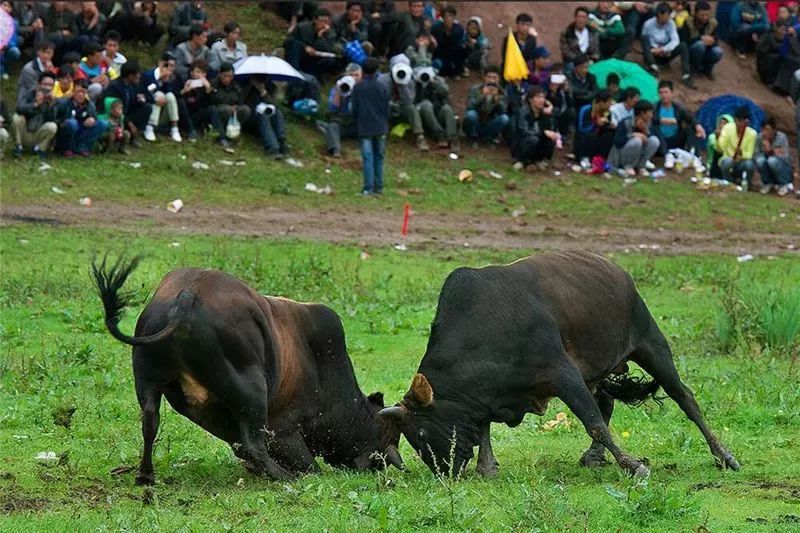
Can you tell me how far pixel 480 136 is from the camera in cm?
2608

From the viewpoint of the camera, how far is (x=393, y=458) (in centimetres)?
1070

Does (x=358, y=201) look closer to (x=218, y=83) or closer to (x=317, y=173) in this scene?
(x=317, y=173)

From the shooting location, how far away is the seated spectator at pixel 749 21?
102 ft

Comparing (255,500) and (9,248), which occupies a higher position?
(255,500)

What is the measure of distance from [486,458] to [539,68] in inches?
666

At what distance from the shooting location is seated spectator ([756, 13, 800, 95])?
30.1 meters

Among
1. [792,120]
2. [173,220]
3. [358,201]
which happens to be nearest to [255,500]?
[173,220]

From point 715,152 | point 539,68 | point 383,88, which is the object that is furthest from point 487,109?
point 715,152

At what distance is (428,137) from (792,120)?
833 cm

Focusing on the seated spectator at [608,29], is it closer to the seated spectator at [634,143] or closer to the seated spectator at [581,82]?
the seated spectator at [581,82]

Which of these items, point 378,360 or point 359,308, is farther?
point 359,308

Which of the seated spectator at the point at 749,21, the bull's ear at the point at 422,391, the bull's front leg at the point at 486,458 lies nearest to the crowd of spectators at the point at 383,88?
the seated spectator at the point at 749,21

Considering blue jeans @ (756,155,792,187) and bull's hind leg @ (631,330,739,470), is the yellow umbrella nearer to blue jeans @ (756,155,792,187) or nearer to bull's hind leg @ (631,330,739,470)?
blue jeans @ (756,155,792,187)

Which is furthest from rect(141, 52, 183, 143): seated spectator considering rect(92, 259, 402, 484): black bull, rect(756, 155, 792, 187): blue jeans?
rect(92, 259, 402, 484): black bull
